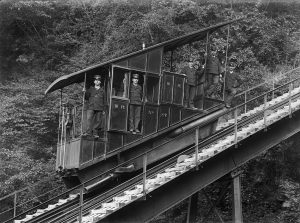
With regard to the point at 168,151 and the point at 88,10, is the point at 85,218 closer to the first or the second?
the point at 168,151

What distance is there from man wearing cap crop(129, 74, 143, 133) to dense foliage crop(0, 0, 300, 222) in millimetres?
6167

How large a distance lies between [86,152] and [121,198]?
2299 millimetres

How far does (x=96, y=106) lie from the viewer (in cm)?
1619

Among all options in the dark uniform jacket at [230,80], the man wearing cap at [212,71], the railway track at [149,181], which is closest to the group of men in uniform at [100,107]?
the railway track at [149,181]

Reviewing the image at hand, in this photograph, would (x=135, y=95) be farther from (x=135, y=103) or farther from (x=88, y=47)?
(x=88, y=47)

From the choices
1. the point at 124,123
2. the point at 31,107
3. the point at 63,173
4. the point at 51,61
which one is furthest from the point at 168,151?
the point at 51,61

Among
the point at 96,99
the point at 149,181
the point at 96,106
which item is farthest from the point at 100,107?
the point at 149,181

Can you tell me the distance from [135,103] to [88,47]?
49.0 ft

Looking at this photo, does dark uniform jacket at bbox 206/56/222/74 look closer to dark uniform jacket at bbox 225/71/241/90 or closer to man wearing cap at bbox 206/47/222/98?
man wearing cap at bbox 206/47/222/98

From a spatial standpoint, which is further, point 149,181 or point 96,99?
point 96,99

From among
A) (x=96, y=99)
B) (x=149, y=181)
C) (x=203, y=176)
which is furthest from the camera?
(x=96, y=99)

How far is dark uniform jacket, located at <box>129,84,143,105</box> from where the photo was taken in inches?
645

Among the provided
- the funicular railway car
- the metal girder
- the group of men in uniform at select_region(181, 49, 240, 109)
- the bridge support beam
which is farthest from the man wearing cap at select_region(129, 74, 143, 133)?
the bridge support beam

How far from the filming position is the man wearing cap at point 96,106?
53.1 ft
